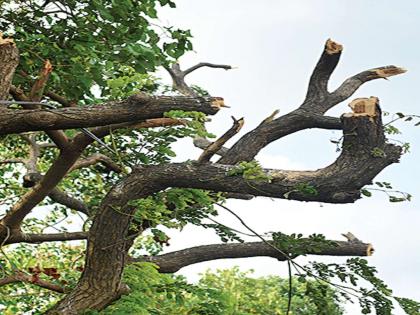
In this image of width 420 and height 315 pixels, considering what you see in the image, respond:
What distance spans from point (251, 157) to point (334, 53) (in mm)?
1442

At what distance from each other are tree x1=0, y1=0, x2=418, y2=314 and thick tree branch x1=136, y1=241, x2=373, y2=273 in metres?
0.02

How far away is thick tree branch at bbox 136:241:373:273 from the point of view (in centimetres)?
914

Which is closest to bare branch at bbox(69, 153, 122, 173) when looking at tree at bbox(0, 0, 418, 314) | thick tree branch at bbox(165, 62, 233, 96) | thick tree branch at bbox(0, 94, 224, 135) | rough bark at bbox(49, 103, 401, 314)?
tree at bbox(0, 0, 418, 314)

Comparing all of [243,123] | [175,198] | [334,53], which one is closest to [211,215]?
[175,198]

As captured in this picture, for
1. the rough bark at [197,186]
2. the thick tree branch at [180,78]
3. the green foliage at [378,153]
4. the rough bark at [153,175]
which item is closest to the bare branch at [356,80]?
the rough bark at [153,175]

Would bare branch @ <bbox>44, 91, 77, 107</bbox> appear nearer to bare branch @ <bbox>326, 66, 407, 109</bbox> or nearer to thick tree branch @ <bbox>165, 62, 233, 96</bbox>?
bare branch @ <bbox>326, 66, 407, 109</bbox>

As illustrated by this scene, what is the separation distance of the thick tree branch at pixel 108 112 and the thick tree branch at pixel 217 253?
3465 millimetres

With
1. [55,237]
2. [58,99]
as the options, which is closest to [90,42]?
[58,99]

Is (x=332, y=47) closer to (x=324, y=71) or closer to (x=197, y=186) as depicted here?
(x=324, y=71)

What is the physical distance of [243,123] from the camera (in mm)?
5984

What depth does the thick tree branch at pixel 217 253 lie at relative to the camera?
30.0 ft

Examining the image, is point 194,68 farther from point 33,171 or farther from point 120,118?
point 120,118

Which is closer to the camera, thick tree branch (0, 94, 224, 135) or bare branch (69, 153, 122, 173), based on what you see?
thick tree branch (0, 94, 224, 135)

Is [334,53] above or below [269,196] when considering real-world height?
above
